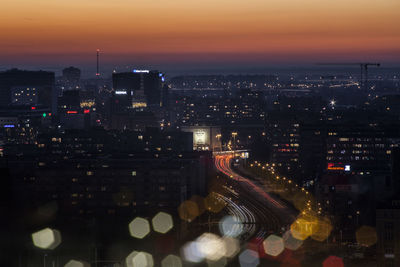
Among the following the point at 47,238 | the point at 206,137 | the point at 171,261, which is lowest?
the point at 206,137

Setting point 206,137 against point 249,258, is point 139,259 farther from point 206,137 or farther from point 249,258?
point 206,137

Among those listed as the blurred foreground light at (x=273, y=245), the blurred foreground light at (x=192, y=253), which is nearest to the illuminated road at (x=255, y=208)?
the blurred foreground light at (x=273, y=245)

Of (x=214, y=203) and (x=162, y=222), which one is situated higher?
(x=162, y=222)

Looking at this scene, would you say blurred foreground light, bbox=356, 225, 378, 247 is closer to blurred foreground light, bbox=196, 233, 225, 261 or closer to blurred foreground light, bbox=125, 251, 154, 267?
blurred foreground light, bbox=196, 233, 225, 261

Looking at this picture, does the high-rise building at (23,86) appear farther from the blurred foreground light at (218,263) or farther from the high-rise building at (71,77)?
the blurred foreground light at (218,263)

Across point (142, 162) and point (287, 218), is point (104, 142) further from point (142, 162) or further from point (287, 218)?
point (287, 218)

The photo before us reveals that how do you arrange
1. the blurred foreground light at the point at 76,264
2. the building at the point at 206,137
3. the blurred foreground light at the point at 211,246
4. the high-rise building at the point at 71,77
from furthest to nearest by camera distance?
the high-rise building at the point at 71,77 → the building at the point at 206,137 → the blurred foreground light at the point at 211,246 → the blurred foreground light at the point at 76,264

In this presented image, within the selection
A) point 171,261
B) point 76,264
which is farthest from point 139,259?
point 76,264
